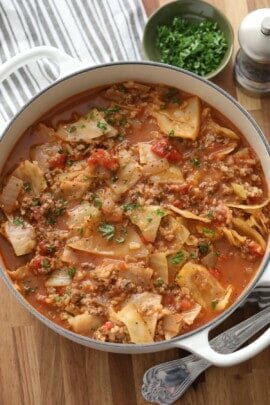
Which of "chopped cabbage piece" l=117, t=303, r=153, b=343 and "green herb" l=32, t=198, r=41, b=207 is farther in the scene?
"green herb" l=32, t=198, r=41, b=207

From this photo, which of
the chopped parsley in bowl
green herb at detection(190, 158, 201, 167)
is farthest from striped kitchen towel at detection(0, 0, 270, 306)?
green herb at detection(190, 158, 201, 167)

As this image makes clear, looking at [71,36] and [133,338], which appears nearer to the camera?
[133,338]

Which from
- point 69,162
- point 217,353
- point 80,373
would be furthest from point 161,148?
point 80,373

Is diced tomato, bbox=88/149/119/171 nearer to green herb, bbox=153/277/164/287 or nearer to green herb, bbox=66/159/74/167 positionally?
green herb, bbox=66/159/74/167

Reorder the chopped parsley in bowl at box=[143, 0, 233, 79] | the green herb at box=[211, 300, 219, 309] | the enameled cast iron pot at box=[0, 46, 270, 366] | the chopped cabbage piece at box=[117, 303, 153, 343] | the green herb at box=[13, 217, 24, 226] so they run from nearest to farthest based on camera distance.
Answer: the enameled cast iron pot at box=[0, 46, 270, 366], the chopped cabbage piece at box=[117, 303, 153, 343], the green herb at box=[211, 300, 219, 309], the green herb at box=[13, 217, 24, 226], the chopped parsley in bowl at box=[143, 0, 233, 79]

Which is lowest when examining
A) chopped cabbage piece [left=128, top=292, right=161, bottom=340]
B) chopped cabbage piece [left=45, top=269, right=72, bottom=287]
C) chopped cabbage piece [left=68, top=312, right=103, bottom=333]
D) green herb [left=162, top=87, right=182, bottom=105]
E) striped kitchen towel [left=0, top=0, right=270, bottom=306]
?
chopped cabbage piece [left=128, top=292, right=161, bottom=340]

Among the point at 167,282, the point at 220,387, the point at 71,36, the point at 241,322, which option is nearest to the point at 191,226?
the point at 167,282

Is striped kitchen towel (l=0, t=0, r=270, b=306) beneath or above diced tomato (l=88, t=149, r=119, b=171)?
above

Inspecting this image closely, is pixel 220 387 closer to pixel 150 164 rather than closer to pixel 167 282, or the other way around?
pixel 167 282

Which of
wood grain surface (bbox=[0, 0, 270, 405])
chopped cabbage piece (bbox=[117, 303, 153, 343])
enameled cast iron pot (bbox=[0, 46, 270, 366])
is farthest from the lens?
wood grain surface (bbox=[0, 0, 270, 405])
